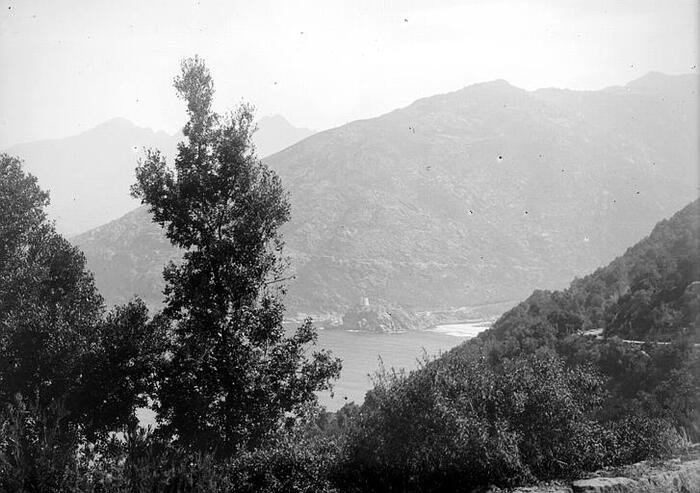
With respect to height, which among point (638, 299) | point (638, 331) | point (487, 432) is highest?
point (487, 432)

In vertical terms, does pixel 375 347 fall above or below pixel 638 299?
below

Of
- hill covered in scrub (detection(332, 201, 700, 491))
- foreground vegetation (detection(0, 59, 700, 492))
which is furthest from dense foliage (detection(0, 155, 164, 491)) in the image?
hill covered in scrub (detection(332, 201, 700, 491))

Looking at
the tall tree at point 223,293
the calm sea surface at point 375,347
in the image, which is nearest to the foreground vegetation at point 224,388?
the tall tree at point 223,293

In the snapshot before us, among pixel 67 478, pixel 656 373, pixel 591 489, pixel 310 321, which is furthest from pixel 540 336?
pixel 67 478

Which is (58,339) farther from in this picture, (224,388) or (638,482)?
(638,482)

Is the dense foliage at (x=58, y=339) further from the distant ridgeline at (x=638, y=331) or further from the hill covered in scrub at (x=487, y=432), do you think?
the distant ridgeline at (x=638, y=331)

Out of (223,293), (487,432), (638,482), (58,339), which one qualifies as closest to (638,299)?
(638,482)
